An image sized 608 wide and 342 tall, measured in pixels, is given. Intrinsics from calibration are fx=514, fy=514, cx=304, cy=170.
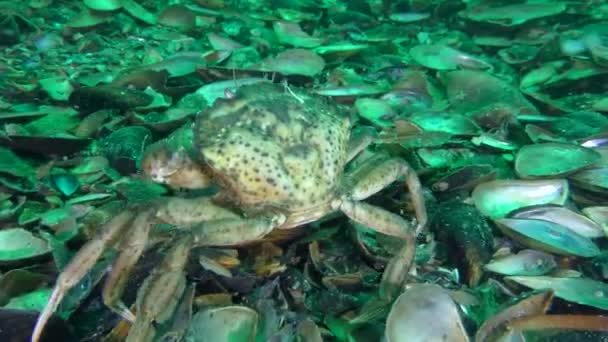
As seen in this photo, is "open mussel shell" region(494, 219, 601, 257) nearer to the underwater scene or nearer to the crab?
the underwater scene

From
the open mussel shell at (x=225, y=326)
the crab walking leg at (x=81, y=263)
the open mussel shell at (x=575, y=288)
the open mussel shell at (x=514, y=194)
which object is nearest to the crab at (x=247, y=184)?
the crab walking leg at (x=81, y=263)

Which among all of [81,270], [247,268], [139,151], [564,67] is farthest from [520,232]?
[564,67]

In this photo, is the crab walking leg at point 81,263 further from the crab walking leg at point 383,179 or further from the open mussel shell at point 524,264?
the open mussel shell at point 524,264

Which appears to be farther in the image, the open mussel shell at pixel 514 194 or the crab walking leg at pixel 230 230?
the open mussel shell at pixel 514 194

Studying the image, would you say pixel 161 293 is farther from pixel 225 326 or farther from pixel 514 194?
pixel 514 194

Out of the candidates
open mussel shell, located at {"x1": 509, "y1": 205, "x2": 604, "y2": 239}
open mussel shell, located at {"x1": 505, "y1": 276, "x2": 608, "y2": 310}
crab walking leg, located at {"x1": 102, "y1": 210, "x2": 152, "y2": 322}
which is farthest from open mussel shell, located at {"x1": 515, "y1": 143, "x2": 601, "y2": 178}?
crab walking leg, located at {"x1": 102, "y1": 210, "x2": 152, "y2": 322}

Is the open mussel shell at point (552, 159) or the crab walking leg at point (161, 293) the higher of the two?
the open mussel shell at point (552, 159)
